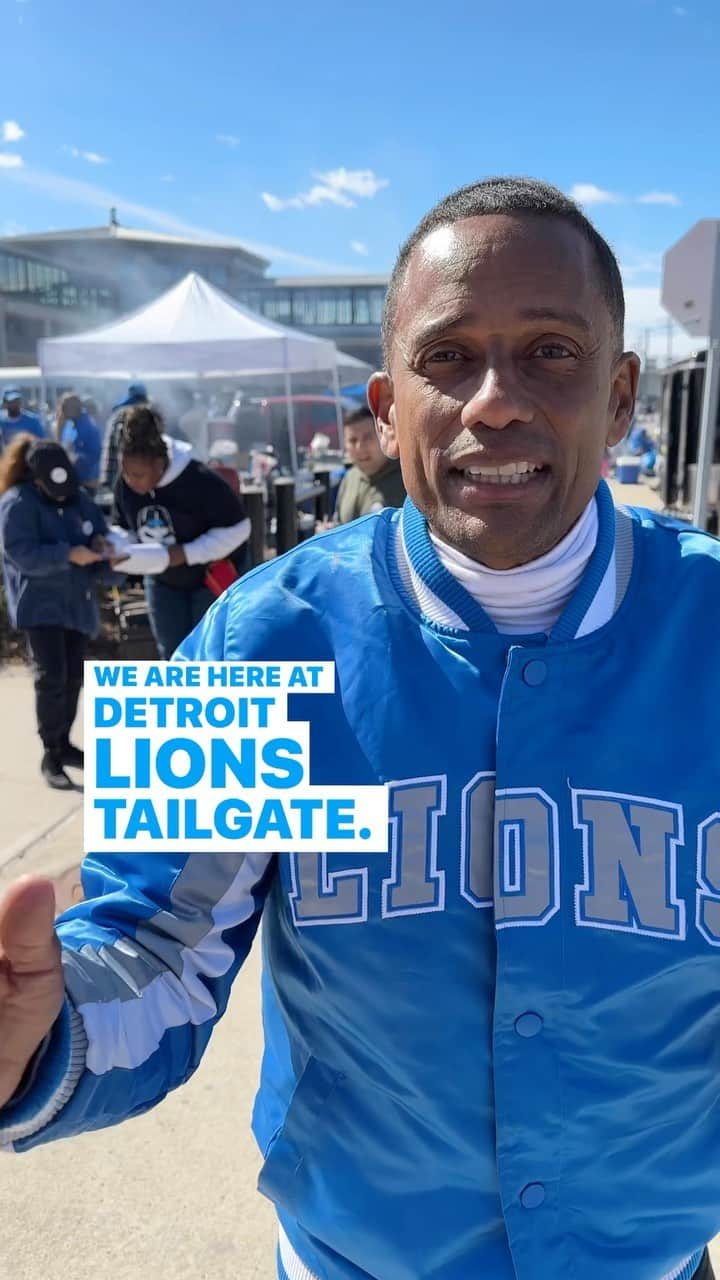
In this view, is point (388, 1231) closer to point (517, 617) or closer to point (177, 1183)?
point (517, 617)

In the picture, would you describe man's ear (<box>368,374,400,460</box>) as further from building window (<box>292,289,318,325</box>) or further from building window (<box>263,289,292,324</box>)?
building window (<box>292,289,318,325</box>)

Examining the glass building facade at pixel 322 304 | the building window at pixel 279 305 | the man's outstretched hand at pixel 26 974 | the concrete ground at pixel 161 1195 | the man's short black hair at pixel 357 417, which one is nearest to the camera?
the man's outstretched hand at pixel 26 974

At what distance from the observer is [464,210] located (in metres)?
1.08

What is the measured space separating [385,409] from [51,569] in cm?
403

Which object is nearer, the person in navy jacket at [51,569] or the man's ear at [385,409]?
the man's ear at [385,409]

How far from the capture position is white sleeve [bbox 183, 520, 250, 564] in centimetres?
473

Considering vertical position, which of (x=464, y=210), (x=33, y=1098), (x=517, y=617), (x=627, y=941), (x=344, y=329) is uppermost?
(x=344, y=329)

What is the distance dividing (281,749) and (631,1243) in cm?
66

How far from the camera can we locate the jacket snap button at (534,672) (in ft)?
3.45

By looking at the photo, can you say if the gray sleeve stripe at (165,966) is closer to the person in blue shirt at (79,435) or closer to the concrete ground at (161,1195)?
the concrete ground at (161,1195)

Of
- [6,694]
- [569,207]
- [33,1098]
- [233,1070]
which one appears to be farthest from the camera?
[6,694]

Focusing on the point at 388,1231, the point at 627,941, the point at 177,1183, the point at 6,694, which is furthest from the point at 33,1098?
the point at 6,694

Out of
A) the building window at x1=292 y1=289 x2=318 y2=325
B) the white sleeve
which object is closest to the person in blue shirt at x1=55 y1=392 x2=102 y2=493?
the white sleeve

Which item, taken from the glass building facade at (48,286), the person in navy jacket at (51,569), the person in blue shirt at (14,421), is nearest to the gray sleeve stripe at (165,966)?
the person in navy jacket at (51,569)
